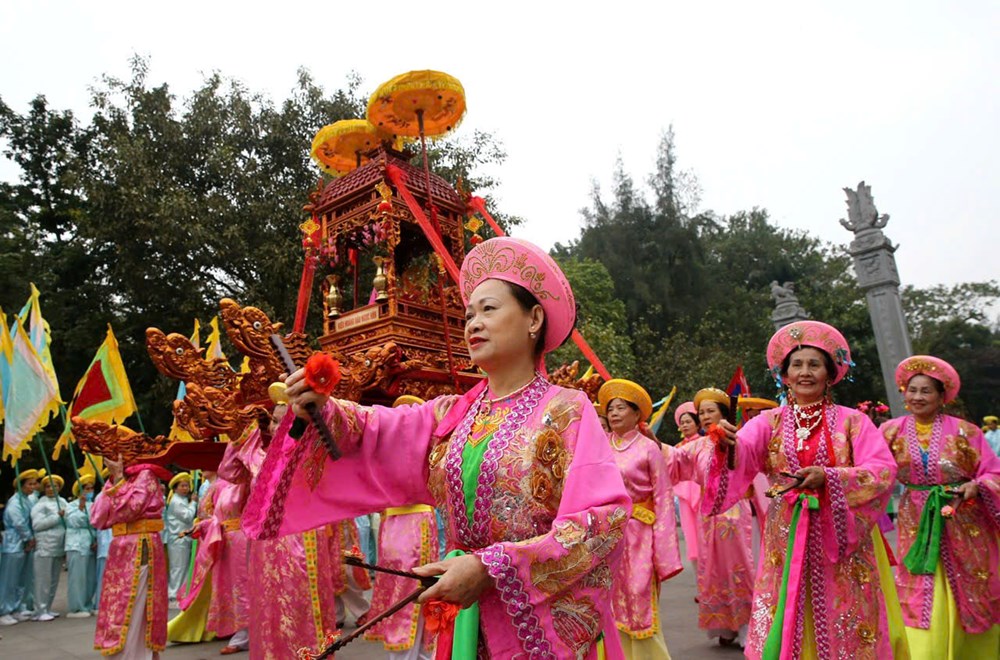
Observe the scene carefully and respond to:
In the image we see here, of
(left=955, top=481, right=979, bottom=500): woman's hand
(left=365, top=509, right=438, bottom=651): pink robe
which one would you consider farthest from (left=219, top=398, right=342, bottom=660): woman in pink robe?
(left=955, top=481, right=979, bottom=500): woman's hand

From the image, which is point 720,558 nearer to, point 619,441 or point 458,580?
point 619,441

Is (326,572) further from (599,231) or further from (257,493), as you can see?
(599,231)

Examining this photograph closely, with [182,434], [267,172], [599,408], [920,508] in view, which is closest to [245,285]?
[267,172]

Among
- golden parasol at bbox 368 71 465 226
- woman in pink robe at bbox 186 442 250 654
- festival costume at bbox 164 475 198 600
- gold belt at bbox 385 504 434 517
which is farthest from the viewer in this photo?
festival costume at bbox 164 475 198 600

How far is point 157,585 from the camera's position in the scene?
19.1 feet

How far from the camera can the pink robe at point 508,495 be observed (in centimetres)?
190

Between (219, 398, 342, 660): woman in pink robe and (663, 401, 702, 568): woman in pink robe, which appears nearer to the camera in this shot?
(219, 398, 342, 660): woman in pink robe

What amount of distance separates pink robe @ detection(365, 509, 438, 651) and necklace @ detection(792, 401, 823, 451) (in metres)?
2.62

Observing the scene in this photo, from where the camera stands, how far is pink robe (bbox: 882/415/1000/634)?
4.82 meters

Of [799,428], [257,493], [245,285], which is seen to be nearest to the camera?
[257,493]

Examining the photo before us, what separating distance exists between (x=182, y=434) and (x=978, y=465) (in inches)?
326

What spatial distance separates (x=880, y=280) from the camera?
1273 centimetres

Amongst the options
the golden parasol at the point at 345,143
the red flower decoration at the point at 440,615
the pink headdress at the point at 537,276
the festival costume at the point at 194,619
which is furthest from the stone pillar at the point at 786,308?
the red flower decoration at the point at 440,615

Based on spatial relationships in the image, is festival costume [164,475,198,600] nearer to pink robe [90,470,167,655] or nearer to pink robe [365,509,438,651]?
pink robe [90,470,167,655]
